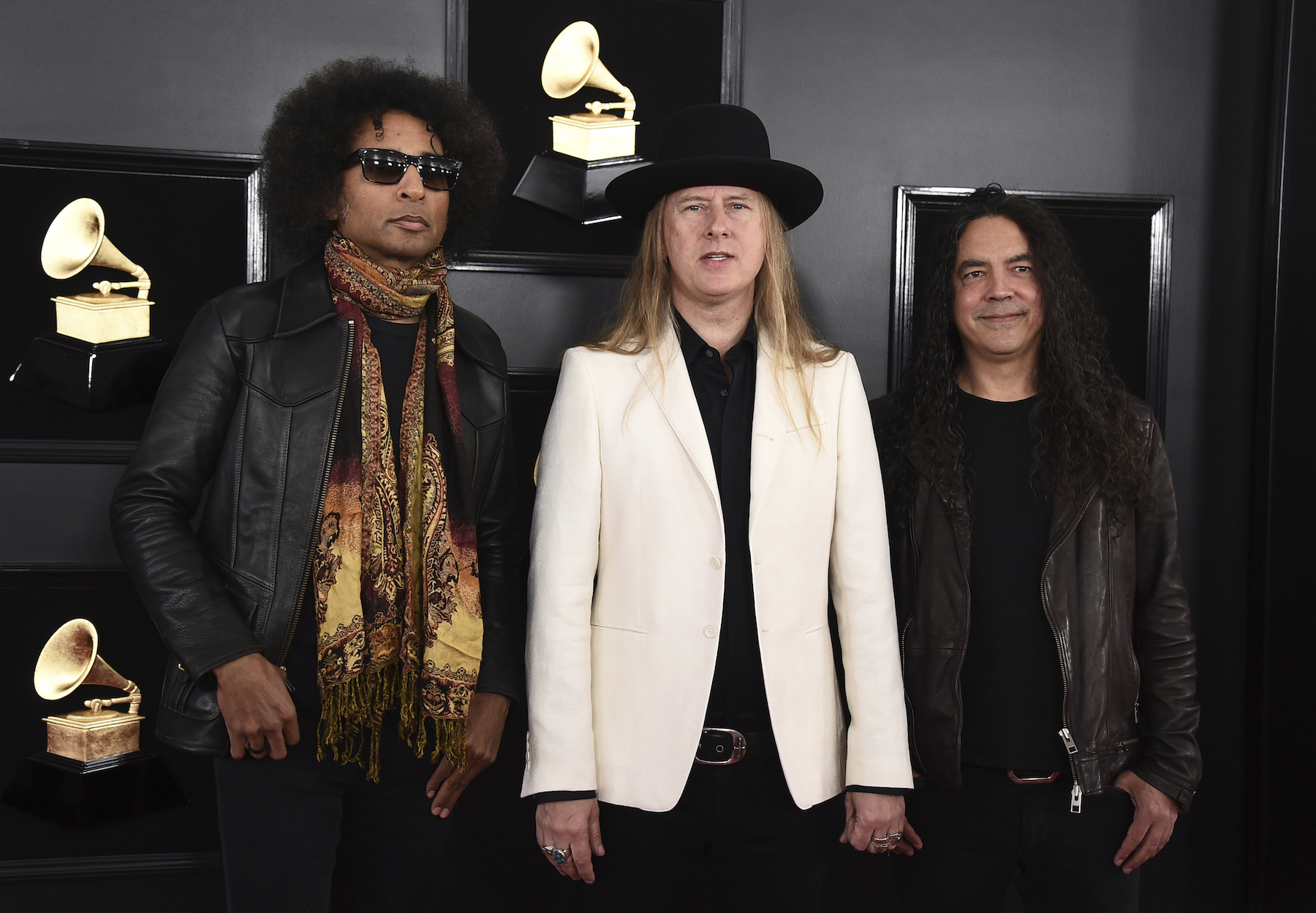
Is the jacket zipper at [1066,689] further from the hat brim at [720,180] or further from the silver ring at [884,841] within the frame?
the hat brim at [720,180]

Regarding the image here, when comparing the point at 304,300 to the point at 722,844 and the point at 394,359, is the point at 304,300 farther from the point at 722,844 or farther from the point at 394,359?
the point at 722,844

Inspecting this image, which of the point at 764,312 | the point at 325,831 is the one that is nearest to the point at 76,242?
the point at 325,831

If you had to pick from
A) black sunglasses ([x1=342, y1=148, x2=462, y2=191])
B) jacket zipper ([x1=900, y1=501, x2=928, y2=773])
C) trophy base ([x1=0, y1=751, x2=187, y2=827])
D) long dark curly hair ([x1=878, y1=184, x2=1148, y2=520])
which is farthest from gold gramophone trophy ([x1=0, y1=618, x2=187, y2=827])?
long dark curly hair ([x1=878, y1=184, x2=1148, y2=520])

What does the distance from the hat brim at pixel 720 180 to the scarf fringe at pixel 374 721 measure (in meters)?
1.18

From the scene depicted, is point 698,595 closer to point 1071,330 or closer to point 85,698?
point 1071,330

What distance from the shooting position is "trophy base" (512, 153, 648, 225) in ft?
9.50

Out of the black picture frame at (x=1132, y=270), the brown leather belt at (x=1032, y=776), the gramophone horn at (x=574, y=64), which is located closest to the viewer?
the brown leather belt at (x=1032, y=776)

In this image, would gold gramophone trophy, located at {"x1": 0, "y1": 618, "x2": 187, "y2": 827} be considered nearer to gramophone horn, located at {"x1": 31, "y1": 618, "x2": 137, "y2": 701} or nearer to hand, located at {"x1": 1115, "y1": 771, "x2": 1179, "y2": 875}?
gramophone horn, located at {"x1": 31, "y1": 618, "x2": 137, "y2": 701}

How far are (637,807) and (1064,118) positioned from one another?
2.54 m

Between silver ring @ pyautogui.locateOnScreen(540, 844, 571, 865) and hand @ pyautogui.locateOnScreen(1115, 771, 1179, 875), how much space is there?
1200 mm

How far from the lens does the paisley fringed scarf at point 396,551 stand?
6.34 ft

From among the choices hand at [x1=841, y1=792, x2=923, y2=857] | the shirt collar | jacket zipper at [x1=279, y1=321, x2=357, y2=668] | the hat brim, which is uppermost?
the hat brim

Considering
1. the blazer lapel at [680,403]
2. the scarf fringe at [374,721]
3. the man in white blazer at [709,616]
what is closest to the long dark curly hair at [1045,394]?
the man in white blazer at [709,616]

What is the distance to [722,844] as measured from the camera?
1.97 m
